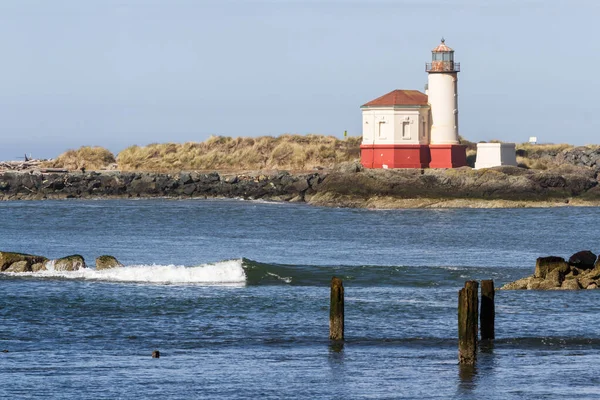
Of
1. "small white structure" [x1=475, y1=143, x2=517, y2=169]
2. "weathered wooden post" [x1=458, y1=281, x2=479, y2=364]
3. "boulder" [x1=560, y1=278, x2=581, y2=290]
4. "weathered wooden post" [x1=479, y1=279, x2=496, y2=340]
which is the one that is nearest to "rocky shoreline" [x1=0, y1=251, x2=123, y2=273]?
"boulder" [x1=560, y1=278, x2=581, y2=290]

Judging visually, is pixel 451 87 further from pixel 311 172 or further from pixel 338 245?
pixel 338 245

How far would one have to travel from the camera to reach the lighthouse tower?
6519cm

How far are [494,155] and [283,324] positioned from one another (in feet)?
152

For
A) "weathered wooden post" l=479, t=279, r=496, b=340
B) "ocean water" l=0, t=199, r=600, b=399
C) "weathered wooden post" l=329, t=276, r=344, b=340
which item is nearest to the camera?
"ocean water" l=0, t=199, r=600, b=399

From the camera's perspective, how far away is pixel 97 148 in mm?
90000

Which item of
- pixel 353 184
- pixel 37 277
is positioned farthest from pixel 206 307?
pixel 353 184

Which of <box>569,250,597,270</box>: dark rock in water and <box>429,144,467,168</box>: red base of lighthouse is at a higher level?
<box>429,144,467,168</box>: red base of lighthouse

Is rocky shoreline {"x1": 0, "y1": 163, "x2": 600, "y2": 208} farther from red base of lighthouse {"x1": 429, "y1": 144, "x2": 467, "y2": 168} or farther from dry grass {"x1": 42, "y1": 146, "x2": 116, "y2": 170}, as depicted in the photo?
dry grass {"x1": 42, "y1": 146, "x2": 116, "y2": 170}

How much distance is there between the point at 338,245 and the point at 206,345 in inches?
900

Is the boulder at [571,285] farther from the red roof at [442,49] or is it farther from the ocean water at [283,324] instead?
the red roof at [442,49]

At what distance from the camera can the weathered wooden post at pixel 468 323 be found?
1705 cm

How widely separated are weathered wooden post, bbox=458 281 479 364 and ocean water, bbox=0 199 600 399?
227mm

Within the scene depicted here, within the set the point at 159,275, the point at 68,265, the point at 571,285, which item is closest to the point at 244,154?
the point at 68,265

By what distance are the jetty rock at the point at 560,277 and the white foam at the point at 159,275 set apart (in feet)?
23.2
